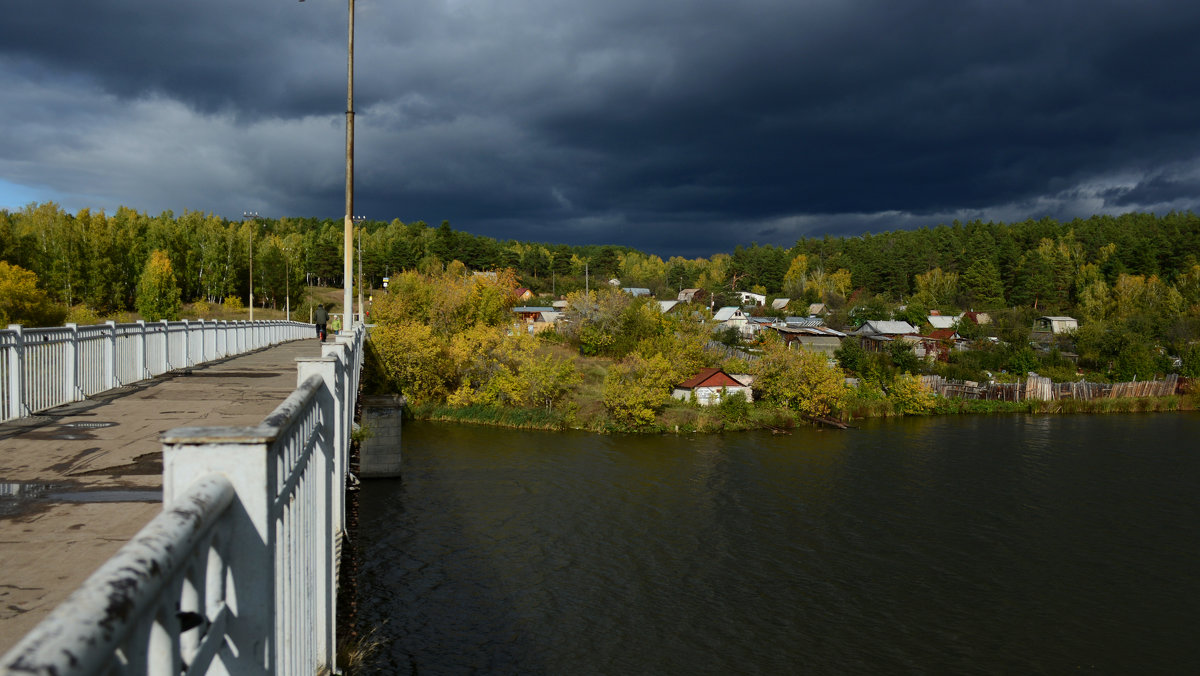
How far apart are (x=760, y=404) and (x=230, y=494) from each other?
48.3m

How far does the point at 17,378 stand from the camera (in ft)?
33.6

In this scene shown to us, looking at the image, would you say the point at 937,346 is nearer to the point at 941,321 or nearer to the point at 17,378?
the point at 941,321

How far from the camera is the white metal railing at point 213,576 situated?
1369mm

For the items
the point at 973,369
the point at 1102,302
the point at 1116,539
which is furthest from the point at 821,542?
the point at 1102,302

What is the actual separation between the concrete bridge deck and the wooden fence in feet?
179

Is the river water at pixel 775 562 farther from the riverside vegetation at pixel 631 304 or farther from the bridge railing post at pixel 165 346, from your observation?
the riverside vegetation at pixel 631 304

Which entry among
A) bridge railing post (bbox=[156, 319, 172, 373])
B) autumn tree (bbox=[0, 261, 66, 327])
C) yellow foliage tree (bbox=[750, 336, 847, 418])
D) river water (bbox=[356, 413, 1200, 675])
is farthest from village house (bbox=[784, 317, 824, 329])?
bridge railing post (bbox=[156, 319, 172, 373])

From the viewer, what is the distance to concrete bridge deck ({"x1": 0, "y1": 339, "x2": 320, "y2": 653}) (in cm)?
438

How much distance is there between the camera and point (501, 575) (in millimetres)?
20719

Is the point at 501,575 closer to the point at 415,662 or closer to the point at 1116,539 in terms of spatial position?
the point at 415,662

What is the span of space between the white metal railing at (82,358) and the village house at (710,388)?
107ft

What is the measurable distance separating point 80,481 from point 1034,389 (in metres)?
64.4

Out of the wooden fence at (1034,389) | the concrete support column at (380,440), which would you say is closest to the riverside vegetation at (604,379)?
the wooden fence at (1034,389)

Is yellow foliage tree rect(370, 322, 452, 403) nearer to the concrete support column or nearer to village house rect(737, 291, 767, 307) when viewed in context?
the concrete support column
